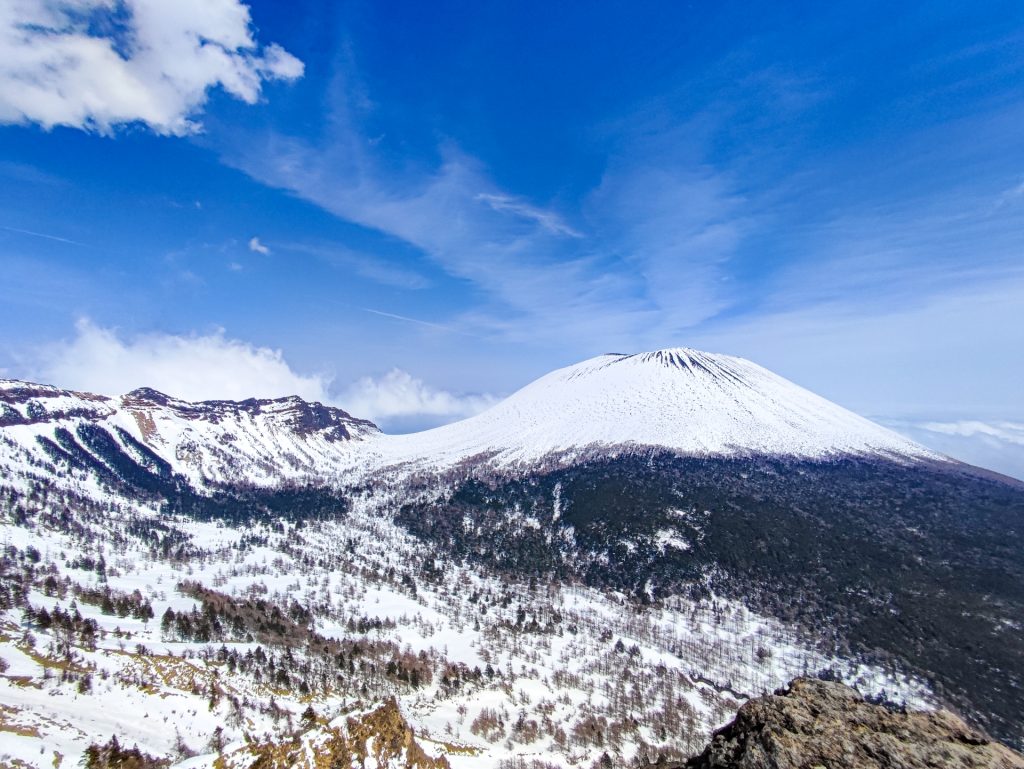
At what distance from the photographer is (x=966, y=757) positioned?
10406 mm

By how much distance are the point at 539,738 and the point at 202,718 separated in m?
55.1

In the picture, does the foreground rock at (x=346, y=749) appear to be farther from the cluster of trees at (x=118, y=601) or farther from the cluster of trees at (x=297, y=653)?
the cluster of trees at (x=118, y=601)

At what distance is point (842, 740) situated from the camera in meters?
10.9

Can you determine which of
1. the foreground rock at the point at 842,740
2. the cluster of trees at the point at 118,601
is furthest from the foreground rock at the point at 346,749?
the cluster of trees at the point at 118,601

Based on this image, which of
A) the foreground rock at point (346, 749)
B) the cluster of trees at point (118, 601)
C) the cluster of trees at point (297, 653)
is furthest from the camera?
the cluster of trees at point (118, 601)

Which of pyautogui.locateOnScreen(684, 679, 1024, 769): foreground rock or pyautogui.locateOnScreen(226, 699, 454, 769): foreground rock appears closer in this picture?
pyautogui.locateOnScreen(684, 679, 1024, 769): foreground rock

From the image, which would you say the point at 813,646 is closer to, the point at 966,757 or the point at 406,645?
the point at 406,645

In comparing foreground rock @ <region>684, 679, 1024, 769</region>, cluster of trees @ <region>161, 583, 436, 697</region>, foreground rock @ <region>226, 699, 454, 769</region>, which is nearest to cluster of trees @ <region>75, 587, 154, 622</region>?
cluster of trees @ <region>161, 583, 436, 697</region>

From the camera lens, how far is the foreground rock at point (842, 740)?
34.2ft

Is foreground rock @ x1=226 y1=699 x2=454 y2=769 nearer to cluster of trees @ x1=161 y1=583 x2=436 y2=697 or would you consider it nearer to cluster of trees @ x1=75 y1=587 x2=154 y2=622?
cluster of trees @ x1=161 y1=583 x2=436 y2=697

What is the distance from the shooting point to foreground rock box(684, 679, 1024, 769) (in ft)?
34.2

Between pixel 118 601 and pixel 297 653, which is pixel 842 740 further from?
pixel 118 601

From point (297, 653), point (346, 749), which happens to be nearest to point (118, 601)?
point (297, 653)

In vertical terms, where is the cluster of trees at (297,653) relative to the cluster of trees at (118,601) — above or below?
below
